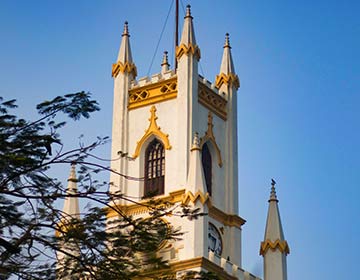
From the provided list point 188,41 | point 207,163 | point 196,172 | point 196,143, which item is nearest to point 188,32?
point 188,41

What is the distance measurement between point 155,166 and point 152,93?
284cm

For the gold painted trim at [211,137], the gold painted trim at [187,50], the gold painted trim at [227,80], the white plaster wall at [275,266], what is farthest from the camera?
the gold painted trim at [227,80]

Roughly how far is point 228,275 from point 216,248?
1.94m

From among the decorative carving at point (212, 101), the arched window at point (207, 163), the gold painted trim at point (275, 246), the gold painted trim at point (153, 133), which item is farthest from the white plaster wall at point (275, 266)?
the decorative carving at point (212, 101)

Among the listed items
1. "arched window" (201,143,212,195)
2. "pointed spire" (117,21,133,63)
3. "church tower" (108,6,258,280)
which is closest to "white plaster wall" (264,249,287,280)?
"church tower" (108,6,258,280)

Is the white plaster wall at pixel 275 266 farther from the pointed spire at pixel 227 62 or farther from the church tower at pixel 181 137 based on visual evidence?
the pointed spire at pixel 227 62

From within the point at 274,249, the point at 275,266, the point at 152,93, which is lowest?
the point at 275,266

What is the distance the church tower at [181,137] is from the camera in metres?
36.8

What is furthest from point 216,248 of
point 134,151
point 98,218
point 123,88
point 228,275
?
point 98,218

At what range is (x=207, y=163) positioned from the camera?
1507 inches

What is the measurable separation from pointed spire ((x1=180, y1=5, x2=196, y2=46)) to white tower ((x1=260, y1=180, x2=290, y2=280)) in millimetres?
6692

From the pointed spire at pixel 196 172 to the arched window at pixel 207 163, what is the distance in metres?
2.32

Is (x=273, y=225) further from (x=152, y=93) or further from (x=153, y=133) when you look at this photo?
(x=152, y=93)

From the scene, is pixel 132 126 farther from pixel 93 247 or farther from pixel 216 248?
pixel 93 247
